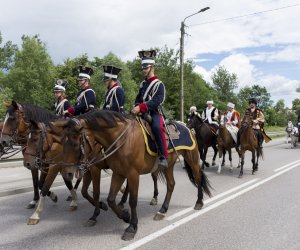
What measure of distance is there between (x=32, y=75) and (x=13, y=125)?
145 ft

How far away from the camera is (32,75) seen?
160ft

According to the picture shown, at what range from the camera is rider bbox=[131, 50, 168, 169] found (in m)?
6.20

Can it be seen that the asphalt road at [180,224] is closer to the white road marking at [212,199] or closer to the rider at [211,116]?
the white road marking at [212,199]

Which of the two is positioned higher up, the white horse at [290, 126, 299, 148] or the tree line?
the tree line

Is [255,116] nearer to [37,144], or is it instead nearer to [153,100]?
[153,100]

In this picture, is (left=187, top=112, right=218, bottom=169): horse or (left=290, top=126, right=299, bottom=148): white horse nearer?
(left=187, top=112, right=218, bottom=169): horse

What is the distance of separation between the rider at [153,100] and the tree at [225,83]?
272 feet

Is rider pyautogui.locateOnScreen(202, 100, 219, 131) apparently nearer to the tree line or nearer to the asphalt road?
the asphalt road

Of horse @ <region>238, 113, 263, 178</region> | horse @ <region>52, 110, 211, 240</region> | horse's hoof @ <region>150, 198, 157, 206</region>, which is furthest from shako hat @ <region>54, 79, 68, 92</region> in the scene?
horse @ <region>238, 113, 263, 178</region>

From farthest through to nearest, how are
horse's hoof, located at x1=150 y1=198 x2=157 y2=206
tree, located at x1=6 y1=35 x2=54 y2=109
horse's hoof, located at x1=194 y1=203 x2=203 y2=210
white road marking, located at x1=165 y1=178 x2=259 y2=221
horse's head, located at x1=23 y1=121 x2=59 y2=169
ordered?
tree, located at x1=6 y1=35 x2=54 y2=109 → horse's hoof, located at x1=150 y1=198 x2=157 y2=206 → horse's hoof, located at x1=194 y1=203 x2=203 y2=210 → white road marking, located at x1=165 y1=178 x2=259 y2=221 → horse's head, located at x1=23 y1=121 x2=59 y2=169

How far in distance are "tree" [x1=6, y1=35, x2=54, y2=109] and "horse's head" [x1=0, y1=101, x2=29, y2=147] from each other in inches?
1667

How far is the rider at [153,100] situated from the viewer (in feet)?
20.3

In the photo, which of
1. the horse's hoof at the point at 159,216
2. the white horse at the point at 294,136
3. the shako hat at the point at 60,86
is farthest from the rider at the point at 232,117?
the white horse at the point at 294,136

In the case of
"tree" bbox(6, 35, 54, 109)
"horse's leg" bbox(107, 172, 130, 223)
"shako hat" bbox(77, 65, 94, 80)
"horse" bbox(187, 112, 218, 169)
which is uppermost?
"tree" bbox(6, 35, 54, 109)
